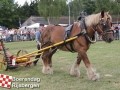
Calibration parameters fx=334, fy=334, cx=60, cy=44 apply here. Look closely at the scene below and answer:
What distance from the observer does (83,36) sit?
399 inches

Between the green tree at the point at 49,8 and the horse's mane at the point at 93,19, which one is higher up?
the horse's mane at the point at 93,19

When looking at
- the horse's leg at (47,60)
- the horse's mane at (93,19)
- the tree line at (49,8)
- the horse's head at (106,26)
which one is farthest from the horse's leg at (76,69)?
the tree line at (49,8)

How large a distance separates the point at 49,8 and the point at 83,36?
161 ft

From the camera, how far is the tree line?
5389cm

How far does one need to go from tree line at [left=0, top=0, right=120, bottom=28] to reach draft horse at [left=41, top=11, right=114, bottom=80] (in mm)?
34060

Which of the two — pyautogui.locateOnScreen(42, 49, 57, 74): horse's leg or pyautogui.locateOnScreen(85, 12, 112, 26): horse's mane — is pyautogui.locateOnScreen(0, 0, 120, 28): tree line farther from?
pyautogui.locateOnScreen(85, 12, 112, 26): horse's mane

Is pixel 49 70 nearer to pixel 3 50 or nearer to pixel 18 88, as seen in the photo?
pixel 3 50

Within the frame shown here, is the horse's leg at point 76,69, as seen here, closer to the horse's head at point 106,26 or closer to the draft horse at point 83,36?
the draft horse at point 83,36

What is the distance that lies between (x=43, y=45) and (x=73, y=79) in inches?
92.1

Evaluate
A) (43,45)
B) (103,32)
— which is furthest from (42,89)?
(43,45)

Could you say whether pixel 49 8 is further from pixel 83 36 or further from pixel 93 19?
pixel 93 19

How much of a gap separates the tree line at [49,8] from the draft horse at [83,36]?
3406cm

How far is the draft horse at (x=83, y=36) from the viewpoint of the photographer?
956 cm

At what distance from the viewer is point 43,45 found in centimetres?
1214
